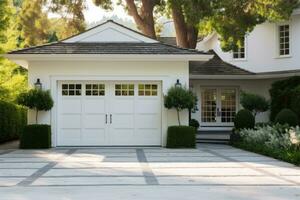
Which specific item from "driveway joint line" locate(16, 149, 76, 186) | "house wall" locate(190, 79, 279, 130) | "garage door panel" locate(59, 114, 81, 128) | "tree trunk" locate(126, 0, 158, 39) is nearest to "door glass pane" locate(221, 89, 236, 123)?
"house wall" locate(190, 79, 279, 130)

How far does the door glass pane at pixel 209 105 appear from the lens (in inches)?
1180

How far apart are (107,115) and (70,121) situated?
147 cm

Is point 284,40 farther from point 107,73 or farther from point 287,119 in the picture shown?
point 107,73

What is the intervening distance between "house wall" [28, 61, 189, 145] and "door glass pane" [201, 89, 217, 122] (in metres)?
8.97

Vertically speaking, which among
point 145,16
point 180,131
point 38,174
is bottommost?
point 38,174

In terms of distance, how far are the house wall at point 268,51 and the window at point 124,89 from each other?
10.5 m

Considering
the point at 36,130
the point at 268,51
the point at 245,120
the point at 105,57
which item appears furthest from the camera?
the point at 268,51

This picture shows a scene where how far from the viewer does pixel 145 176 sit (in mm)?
11914

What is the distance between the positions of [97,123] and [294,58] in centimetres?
1216

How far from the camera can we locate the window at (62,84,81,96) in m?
21.1

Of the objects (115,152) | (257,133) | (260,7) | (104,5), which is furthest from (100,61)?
(104,5)

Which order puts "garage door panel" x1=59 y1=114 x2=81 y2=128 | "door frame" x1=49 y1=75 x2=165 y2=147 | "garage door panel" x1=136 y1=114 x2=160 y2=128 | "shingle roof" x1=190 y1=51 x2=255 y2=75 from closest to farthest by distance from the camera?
"door frame" x1=49 y1=75 x2=165 y2=147, "garage door panel" x1=59 y1=114 x2=81 y2=128, "garage door panel" x1=136 y1=114 x2=160 y2=128, "shingle roof" x1=190 y1=51 x2=255 y2=75

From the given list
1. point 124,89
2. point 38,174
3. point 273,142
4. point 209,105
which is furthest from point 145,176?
Result: point 209,105

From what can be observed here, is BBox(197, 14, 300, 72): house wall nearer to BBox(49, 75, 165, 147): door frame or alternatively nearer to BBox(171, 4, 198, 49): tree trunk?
BBox(171, 4, 198, 49): tree trunk
